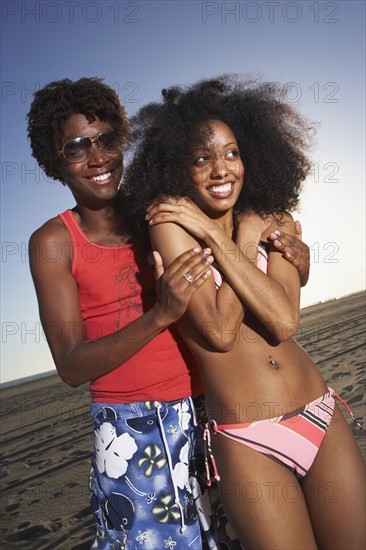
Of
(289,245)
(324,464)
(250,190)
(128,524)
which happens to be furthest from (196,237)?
(128,524)

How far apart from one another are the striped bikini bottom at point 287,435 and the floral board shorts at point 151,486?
23 cm

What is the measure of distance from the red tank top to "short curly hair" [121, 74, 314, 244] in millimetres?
289

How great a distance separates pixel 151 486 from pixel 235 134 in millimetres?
2014

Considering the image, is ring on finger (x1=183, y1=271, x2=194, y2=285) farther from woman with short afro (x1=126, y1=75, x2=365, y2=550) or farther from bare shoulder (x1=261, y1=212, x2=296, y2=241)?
bare shoulder (x1=261, y1=212, x2=296, y2=241)

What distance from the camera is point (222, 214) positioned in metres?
3.04

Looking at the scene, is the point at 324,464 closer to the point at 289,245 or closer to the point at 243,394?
the point at 243,394

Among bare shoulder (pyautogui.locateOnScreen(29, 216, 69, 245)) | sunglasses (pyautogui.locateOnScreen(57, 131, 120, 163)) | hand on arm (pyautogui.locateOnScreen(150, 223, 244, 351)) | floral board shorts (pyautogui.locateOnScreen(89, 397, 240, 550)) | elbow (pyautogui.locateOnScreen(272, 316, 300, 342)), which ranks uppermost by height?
sunglasses (pyautogui.locateOnScreen(57, 131, 120, 163))

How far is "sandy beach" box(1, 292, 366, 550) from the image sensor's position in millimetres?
6152

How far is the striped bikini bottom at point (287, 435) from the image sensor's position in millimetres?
2521

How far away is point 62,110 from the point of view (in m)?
3.13

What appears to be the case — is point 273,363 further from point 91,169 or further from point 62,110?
point 62,110

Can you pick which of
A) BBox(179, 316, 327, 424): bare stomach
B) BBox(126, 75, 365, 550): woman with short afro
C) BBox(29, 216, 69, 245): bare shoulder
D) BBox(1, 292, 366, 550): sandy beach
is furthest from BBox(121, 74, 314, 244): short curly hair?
BBox(1, 292, 366, 550): sandy beach

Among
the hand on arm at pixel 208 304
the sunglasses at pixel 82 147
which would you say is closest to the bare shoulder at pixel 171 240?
the hand on arm at pixel 208 304

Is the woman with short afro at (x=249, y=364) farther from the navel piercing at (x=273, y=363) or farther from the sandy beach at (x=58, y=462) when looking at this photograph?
the sandy beach at (x=58, y=462)
